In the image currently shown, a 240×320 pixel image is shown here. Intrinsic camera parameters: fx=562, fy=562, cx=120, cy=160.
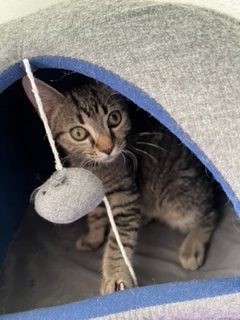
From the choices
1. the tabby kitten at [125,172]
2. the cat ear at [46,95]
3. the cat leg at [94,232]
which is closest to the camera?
the cat ear at [46,95]

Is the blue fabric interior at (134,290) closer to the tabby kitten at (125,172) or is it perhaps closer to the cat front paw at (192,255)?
the tabby kitten at (125,172)

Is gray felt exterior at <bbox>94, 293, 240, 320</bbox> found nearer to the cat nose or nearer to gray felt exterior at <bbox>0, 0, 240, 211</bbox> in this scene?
gray felt exterior at <bbox>0, 0, 240, 211</bbox>

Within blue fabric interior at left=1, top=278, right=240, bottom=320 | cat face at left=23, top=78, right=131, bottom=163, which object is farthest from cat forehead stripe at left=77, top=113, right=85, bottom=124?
blue fabric interior at left=1, top=278, right=240, bottom=320

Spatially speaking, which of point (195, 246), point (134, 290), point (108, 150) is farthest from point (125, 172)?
point (134, 290)

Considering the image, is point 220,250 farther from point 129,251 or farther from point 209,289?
point 209,289

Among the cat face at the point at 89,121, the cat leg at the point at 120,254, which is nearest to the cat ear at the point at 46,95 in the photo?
the cat face at the point at 89,121

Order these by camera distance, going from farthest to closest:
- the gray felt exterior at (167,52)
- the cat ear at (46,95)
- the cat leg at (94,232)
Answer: the cat leg at (94,232)
the cat ear at (46,95)
the gray felt exterior at (167,52)

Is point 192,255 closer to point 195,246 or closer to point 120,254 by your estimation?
point 195,246

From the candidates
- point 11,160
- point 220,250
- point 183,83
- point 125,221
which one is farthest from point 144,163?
point 183,83

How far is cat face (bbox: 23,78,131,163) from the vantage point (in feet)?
4.44

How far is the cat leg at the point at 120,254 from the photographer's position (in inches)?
52.5

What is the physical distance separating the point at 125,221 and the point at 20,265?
319mm

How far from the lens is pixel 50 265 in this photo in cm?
152

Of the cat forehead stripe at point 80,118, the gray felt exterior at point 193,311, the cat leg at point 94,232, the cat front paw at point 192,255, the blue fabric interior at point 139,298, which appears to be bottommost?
the gray felt exterior at point 193,311
